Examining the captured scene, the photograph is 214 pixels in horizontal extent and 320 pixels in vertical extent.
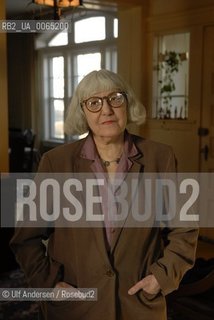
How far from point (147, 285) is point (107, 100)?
1.67 feet

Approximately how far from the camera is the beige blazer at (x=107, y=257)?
1.09 m

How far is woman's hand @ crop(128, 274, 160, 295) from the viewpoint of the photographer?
1116 mm

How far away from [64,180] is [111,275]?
28 cm

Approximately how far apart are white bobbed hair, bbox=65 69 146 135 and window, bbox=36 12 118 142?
0.89 m

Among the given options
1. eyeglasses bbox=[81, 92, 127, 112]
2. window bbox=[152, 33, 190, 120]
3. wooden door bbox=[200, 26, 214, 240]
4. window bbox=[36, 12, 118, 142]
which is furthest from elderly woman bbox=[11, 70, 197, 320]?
window bbox=[152, 33, 190, 120]

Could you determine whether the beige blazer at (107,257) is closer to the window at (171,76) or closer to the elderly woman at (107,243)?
the elderly woman at (107,243)

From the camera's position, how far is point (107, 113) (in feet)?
3.55

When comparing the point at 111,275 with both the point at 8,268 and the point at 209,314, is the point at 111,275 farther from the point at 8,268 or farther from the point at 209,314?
the point at 8,268

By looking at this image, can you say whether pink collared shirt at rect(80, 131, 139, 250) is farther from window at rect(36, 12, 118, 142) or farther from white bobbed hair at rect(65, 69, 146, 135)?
window at rect(36, 12, 118, 142)

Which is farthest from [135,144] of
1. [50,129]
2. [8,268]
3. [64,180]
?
[50,129]

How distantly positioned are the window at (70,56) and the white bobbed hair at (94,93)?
35.0 inches

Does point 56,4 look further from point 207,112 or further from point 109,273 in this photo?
point 207,112

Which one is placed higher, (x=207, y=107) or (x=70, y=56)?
(x=70, y=56)

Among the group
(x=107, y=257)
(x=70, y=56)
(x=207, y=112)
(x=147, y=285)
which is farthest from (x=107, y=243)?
(x=207, y=112)
